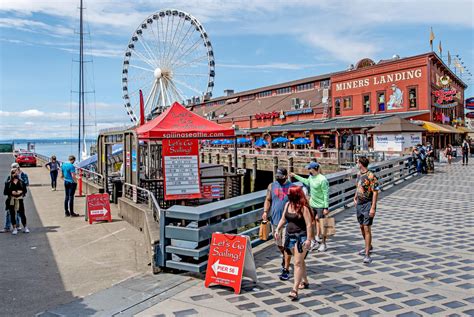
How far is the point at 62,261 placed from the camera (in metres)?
8.37

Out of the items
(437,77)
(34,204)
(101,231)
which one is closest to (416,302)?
(101,231)

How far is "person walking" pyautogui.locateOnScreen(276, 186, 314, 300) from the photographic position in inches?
224

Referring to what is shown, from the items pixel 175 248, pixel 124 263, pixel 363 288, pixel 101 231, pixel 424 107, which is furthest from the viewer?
pixel 424 107

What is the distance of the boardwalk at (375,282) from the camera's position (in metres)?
5.38

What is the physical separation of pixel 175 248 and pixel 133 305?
1.26 m

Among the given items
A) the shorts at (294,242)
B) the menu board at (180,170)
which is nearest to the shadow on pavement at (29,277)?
the shorts at (294,242)

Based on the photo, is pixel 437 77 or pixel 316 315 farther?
pixel 437 77

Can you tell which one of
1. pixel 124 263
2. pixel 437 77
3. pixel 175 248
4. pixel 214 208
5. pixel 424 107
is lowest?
pixel 124 263

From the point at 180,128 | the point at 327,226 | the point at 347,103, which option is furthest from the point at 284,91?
the point at 327,226

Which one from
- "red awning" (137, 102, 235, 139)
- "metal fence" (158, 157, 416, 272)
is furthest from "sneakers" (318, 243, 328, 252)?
"red awning" (137, 102, 235, 139)

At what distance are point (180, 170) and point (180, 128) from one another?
1.11 meters

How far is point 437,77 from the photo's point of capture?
37500 mm

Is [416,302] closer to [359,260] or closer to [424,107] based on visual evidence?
[359,260]

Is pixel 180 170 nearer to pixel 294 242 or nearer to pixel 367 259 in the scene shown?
pixel 367 259
